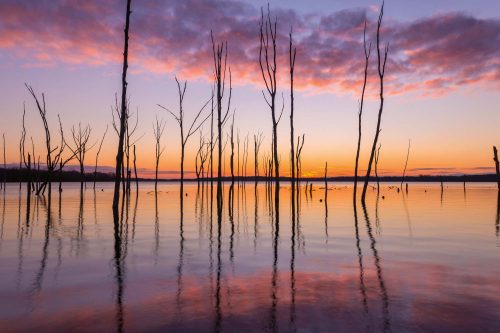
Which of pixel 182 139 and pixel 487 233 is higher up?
pixel 182 139

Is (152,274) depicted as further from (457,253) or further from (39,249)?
(457,253)

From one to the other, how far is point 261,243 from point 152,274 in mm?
3497

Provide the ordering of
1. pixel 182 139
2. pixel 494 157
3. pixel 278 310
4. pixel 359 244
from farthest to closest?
pixel 494 157
pixel 182 139
pixel 359 244
pixel 278 310

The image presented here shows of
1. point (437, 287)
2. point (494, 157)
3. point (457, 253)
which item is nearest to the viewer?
point (437, 287)

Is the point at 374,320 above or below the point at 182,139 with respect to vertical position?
below

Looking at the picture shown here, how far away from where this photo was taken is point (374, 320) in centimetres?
395

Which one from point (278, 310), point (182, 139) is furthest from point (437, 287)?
point (182, 139)

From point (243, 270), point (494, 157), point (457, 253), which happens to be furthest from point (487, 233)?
point (494, 157)

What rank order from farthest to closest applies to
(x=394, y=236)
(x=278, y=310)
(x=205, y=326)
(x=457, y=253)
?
1. (x=394, y=236)
2. (x=457, y=253)
3. (x=278, y=310)
4. (x=205, y=326)

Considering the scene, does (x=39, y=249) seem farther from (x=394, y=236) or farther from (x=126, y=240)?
(x=394, y=236)

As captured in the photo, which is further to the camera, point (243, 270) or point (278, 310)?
point (243, 270)

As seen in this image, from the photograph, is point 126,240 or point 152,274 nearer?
point 152,274

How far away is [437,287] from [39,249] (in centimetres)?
710

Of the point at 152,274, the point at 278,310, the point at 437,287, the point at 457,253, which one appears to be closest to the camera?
the point at 278,310
